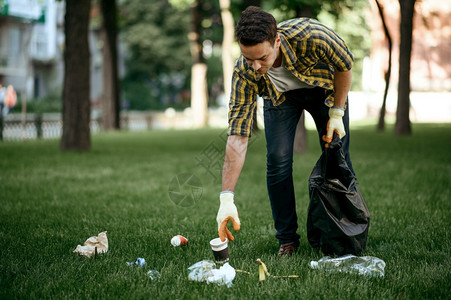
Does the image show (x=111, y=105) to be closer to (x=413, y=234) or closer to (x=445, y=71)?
(x=413, y=234)

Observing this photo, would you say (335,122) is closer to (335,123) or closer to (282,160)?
(335,123)

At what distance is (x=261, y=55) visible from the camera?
9.89 feet

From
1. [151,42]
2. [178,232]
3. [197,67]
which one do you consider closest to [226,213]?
[178,232]

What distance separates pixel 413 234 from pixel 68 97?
969 cm

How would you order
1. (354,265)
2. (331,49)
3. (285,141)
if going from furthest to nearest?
(285,141), (354,265), (331,49)

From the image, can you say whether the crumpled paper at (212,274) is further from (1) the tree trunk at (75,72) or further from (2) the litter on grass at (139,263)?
(1) the tree trunk at (75,72)

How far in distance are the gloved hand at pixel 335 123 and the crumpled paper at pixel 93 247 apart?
1774 mm

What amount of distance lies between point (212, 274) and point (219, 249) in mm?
227

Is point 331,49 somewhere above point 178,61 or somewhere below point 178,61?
below

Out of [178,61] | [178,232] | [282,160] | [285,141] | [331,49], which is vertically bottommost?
[178,232]

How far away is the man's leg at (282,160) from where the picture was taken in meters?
3.74

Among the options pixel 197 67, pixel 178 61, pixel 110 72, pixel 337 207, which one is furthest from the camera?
pixel 178 61

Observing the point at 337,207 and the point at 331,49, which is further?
the point at 337,207

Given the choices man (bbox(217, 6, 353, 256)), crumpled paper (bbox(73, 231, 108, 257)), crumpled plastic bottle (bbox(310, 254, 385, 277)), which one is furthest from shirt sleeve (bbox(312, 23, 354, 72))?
crumpled paper (bbox(73, 231, 108, 257))
